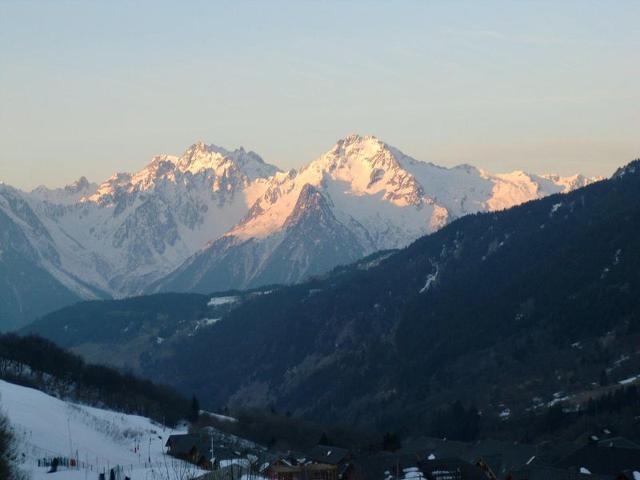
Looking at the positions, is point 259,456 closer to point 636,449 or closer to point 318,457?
point 318,457

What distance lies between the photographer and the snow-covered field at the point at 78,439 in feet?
464

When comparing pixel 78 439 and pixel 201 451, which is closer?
pixel 78 439

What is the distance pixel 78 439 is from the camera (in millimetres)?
167500

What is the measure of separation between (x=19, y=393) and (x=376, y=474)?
154 feet

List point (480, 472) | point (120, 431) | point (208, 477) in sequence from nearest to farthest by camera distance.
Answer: point (208, 477) < point (480, 472) < point (120, 431)

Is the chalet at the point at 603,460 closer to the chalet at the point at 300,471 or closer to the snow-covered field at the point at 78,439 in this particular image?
the chalet at the point at 300,471

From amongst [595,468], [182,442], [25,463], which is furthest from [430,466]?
[25,463]

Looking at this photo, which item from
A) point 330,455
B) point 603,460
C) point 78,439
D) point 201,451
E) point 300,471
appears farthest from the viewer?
point 330,455

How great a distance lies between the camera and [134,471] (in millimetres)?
141375

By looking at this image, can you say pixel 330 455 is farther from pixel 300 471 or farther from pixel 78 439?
pixel 78 439

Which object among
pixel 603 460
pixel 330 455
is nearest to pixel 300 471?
pixel 330 455

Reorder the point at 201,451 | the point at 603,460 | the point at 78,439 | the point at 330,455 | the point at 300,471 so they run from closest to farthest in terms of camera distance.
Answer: the point at 603,460, the point at 300,471, the point at 78,439, the point at 201,451, the point at 330,455

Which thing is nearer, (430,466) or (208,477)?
(208,477)

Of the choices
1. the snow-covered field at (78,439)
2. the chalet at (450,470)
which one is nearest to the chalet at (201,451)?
the snow-covered field at (78,439)
